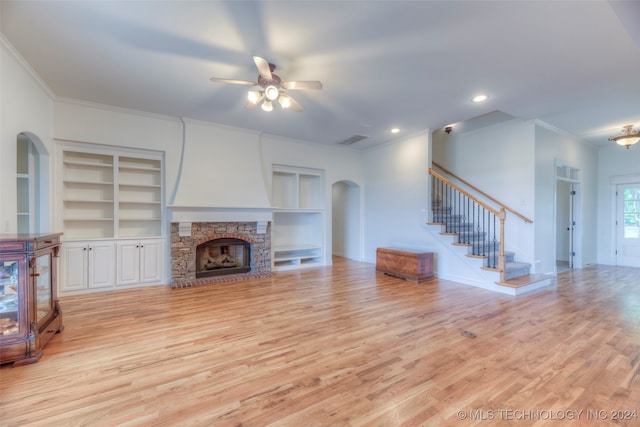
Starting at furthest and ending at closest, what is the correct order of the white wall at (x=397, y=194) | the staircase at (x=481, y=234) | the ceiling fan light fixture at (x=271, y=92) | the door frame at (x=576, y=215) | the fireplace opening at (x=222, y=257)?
the door frame at (x=576, y=215) → the white wall at (x=397, y=194) → the fireplace opening at (x=222, y=257) → the staircase at (x=481, y=234) → the ceiling fan light fixture at (x=271, y=92)

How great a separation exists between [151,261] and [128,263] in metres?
0.33

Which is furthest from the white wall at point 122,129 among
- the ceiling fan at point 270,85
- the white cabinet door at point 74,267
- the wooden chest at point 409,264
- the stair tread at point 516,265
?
the stair tread at point 516,265

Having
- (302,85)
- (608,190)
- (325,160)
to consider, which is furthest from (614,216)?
(302,85)

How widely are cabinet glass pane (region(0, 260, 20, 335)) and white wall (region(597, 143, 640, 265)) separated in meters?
10.6

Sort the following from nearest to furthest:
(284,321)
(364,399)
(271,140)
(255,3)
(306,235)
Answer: (364,399), (255,3), (284,321), (271,140), (306,235)

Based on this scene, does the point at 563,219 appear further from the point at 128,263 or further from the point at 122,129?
the point at 122,129

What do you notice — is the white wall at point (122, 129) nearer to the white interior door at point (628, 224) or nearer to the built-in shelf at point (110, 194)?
the built-in shelf at point (110, 194)

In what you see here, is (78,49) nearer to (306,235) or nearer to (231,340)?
(231,340)

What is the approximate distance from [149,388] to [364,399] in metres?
1.53

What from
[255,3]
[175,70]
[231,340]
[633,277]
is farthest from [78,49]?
[633,277]

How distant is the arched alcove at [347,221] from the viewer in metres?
7.53

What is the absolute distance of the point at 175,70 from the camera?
335cm

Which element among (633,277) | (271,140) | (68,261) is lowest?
(633,277)

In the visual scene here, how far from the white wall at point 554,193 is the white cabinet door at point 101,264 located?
741 cm
